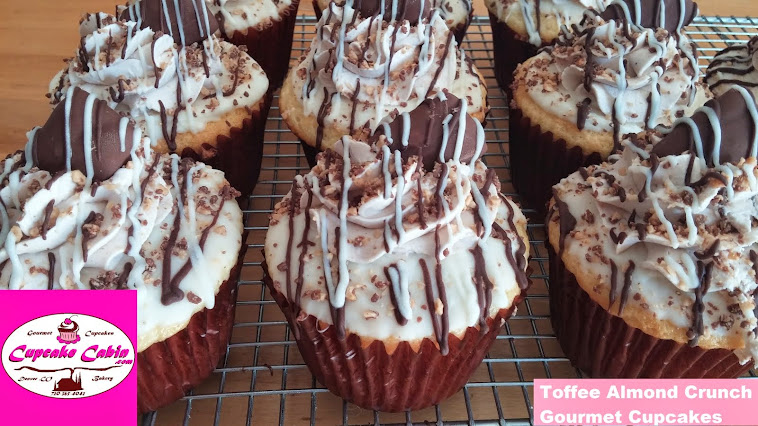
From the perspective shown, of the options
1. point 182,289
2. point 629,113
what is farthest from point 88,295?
point 629,113

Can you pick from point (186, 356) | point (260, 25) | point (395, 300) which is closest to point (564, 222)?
point (395, 300)

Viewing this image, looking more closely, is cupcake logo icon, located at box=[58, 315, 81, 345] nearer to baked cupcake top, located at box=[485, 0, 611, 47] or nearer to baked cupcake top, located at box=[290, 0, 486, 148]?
baked cupcake top, located at box=[290, 0, 486, 148]

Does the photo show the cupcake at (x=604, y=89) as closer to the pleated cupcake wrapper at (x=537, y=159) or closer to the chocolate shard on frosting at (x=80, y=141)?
the pleated cupcake wrapper at (x=537, y=159)

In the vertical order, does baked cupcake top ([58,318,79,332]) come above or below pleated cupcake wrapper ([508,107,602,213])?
above

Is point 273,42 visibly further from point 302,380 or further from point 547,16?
point 302,380

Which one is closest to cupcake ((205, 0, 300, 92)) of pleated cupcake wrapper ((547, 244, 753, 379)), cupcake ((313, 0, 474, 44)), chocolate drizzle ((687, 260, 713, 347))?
cupcake ((313, 0, 474, 44))

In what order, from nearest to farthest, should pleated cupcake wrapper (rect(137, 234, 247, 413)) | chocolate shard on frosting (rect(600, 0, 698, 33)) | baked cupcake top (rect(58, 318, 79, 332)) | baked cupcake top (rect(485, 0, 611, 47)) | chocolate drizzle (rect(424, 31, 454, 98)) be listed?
baked cupcake top (rect(58, 318, 79, 332)), pleated cupcake wrapper (rect(137, 234, 247, 413)), chocolate drizzle (rect(424, 31, 454, 98)), chocolate shard on frosting (rect(600, 0, 698, 33)), baked cupcake top (rect(485, 0, 611, 47))

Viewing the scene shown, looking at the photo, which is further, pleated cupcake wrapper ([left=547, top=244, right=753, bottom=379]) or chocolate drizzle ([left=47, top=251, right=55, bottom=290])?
pleated cupcake wrapper ([left=547, top=244, right=753, bottom=379])
